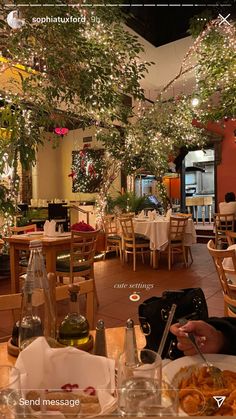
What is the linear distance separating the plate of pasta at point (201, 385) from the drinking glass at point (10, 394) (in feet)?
0.70

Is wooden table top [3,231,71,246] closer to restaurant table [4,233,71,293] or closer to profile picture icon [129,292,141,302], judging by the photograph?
restaurant table [4,233,71,293]

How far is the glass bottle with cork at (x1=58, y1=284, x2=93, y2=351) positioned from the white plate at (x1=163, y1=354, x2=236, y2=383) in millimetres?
210

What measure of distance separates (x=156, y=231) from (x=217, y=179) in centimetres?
380

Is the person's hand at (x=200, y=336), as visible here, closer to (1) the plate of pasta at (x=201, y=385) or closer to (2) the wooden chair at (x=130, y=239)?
(1) the plate of pasta at (x=201, y=385)

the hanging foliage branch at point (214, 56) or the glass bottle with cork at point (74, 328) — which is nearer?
the glass bottle with cork at point (74, 328)

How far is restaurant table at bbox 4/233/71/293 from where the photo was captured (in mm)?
2803

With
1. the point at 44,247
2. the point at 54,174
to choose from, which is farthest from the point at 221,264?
the point at 54,174

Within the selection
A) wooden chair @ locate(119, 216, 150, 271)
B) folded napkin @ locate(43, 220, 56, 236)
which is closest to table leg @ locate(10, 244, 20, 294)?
folded napkin @ locate(43, 220, 56, 236)

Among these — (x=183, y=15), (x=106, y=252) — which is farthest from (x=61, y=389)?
(x=106, y=252)

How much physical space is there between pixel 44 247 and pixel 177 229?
2491mm

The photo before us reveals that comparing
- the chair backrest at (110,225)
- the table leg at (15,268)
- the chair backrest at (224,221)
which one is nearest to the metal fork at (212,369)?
the table leg at (15,268)

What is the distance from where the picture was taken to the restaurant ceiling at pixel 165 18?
6.45 feet

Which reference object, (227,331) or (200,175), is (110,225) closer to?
(227,331)

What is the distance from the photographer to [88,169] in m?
6.11
